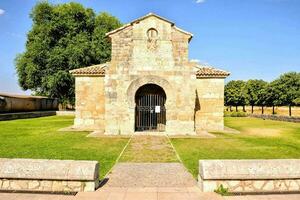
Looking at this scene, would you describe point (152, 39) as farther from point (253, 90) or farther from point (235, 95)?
point (253, 90)

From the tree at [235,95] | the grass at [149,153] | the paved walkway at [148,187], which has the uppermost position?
the tree at [235,95]

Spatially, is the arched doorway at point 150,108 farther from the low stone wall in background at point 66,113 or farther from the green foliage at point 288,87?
the green foliage at point 288,87

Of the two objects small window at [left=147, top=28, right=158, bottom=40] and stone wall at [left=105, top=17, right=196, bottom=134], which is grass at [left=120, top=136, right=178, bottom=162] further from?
small window at [left=147, top=28, right=158, bottom=40]

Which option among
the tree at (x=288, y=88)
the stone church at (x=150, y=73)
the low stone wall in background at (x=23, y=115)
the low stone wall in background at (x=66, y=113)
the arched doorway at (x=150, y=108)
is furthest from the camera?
the tree at (x=288, y=88)

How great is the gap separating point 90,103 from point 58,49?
63.2 feet

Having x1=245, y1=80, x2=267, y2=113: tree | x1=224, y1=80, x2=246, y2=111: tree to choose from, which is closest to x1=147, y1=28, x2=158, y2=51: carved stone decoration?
x1=245, y1=80, x2=267, y2=113: tree

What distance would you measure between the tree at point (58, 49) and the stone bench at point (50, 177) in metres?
30.2

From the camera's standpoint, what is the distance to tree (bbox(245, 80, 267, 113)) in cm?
5483

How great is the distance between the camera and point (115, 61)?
16828 millimetres

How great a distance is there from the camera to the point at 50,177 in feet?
20.1

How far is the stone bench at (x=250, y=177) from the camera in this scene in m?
6.13

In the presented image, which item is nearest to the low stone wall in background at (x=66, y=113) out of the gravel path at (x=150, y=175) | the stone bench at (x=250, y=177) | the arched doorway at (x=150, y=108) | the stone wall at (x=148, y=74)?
the arched doorway at (x=150, y=108)

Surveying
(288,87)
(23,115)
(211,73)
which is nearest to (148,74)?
(211,73)

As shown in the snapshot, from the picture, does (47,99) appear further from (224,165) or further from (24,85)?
(224,165)
